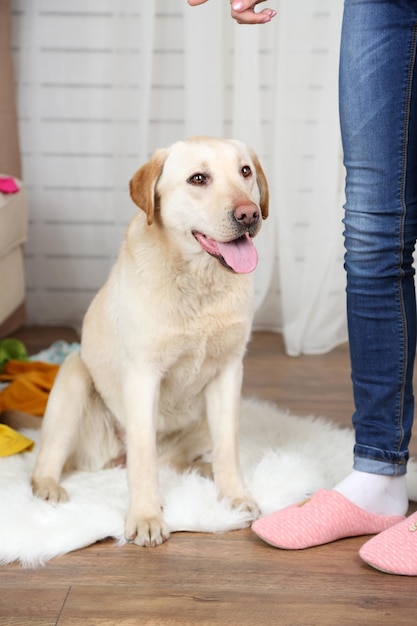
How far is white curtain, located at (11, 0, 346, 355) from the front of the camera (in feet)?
11.0

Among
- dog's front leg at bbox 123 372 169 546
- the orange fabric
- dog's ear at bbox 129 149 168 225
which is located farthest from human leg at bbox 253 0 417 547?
the orange fabric

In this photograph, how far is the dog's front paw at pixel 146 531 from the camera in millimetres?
1688

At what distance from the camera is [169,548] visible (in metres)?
1.68

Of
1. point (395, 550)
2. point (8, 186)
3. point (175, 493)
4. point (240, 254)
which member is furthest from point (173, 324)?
point (8, 186)

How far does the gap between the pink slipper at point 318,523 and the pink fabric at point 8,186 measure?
165 cm

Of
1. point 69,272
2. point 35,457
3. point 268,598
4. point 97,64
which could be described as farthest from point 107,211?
point 268,598

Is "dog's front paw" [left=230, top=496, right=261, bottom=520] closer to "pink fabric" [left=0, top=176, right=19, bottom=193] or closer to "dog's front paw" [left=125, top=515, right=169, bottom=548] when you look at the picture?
"dog's front paw" [left=125, top=515, right=169, bottom=548]

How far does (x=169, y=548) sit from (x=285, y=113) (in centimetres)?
214

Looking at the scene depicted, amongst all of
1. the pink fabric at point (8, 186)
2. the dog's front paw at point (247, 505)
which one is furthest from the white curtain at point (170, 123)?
the dog's front paw at point (247, 505)

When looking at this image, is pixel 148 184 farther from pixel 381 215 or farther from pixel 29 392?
pixel 29 392

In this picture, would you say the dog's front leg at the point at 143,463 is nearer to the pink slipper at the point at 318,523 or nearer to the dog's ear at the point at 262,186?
the pink slipper at the point at 318,523

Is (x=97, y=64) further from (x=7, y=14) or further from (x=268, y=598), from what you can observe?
(x=268, y=598)

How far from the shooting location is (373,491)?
170 cm

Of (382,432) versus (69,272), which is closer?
(382,432)
